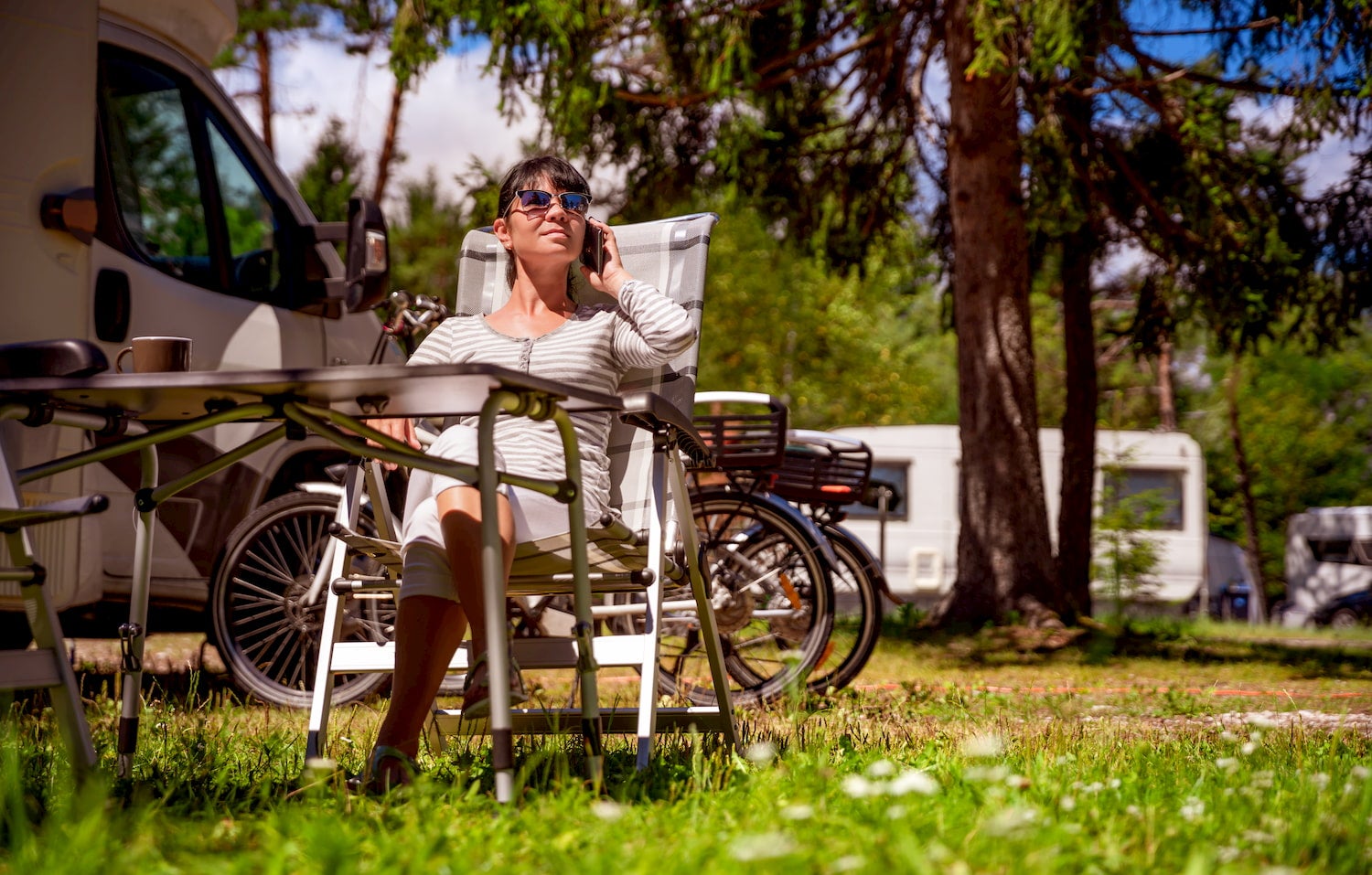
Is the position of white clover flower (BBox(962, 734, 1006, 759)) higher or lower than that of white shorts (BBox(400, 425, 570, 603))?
lower

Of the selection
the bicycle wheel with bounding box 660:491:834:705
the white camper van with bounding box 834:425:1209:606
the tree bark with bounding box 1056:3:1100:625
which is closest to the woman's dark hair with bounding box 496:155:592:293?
the bicycle wheel with bounding box 660:491:834:705

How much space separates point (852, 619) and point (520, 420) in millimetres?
2412

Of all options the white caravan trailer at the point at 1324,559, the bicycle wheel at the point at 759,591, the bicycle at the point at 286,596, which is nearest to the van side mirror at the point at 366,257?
the bicycle at the point at 286,596

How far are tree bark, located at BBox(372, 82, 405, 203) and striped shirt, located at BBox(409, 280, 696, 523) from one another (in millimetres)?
15640

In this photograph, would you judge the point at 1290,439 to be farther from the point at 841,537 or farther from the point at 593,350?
the point at 593,350

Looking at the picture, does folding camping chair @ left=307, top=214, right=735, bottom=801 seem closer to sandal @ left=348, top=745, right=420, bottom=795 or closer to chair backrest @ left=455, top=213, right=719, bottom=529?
chair backrest @ left=455, top=213, right=719, bottom=529

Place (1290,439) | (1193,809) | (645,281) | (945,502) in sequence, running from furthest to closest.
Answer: (1290,439) < (945,502) < (645,281) < (1193,809)

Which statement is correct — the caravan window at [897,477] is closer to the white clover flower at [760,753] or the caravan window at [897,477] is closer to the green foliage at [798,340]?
the green foliage at [798,340]

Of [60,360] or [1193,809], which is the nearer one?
[1193,809]

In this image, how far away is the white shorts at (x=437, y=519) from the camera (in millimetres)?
2762

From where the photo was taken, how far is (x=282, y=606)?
476cm

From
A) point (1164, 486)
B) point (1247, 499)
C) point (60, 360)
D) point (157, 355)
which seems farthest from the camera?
point (1247, 499)

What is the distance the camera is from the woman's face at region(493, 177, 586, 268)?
338 centimetres

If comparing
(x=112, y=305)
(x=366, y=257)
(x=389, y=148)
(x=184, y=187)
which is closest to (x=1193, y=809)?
(x=366, y=257)
